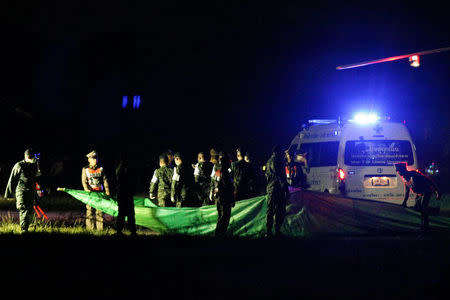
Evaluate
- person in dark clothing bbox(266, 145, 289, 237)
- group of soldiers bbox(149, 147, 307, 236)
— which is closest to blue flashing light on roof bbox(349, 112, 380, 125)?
group of soldiers bbox(149, 147, 307, 236)

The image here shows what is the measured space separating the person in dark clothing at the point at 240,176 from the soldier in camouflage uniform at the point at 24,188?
4.35 meters

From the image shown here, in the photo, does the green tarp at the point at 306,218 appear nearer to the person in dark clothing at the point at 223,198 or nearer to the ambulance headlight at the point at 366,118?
the person in dark clothing at the point at 223,198

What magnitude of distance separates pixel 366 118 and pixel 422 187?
9.34ft

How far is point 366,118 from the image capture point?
14.3 m

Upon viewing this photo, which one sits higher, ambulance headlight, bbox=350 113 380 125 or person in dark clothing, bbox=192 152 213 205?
ambulance headlight, bbox=350 113 380 125

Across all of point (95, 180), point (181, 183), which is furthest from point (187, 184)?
point (95, 180)

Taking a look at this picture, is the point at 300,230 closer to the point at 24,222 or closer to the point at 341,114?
the point at 341,114

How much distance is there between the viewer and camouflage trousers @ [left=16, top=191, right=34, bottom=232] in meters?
11.8

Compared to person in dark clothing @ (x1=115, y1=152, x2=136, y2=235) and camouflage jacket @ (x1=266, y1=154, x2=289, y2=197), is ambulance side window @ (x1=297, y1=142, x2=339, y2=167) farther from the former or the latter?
person in dark clothing @ (x1=115, y1=152, x2=136, y2=235)

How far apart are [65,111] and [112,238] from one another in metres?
45.0

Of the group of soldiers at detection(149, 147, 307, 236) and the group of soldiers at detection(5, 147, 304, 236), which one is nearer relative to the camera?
the group of soldiers at detection(5, 147, 304, 236)

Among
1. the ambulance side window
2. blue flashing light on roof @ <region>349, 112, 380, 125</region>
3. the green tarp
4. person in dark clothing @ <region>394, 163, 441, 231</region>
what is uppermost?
blue flashing light on roof @ <region>349, 112, 380, 125</region>

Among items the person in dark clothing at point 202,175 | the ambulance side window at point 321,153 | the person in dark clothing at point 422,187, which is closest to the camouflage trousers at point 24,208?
the person in dark clothing at point 202,175

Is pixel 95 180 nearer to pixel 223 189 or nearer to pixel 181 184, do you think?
pixel 181 184
